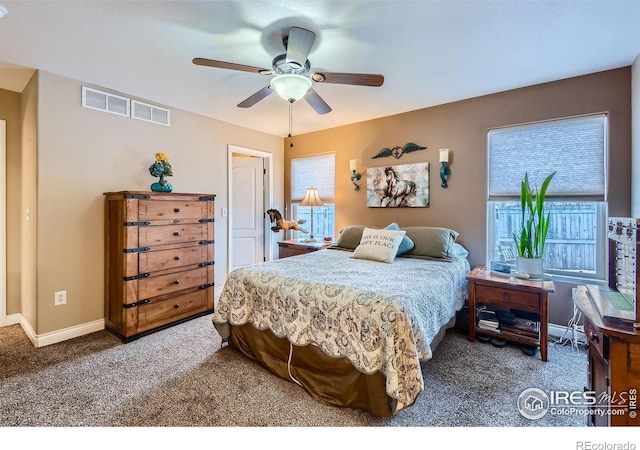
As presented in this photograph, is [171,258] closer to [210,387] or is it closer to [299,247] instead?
[210,387]

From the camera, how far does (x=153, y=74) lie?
8.39 ft

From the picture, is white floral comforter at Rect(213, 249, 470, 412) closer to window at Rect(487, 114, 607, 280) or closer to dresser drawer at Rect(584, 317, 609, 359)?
dresser drawer at Rect(584, 317, 609, 359)

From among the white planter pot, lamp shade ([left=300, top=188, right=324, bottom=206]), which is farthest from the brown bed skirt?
lamp shade ([left=300, top=188, right=324, bottom=206])

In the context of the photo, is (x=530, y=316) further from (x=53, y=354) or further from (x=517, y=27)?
(x=53, y=354)

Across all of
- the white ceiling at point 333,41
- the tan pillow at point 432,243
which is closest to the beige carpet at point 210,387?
the tan pillow at point 432,243

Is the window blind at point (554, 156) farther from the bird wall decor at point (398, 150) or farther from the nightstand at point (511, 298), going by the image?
the nightstand at point (511, 298)

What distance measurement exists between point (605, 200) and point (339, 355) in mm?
2699

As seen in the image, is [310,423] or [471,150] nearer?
[310,423]

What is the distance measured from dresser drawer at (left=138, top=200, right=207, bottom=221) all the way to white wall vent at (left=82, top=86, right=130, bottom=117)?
43.8 inches

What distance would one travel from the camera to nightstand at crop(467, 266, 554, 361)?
2.22 m

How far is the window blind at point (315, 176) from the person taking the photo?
429 centimetres

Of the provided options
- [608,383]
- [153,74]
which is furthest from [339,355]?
[153,74]
